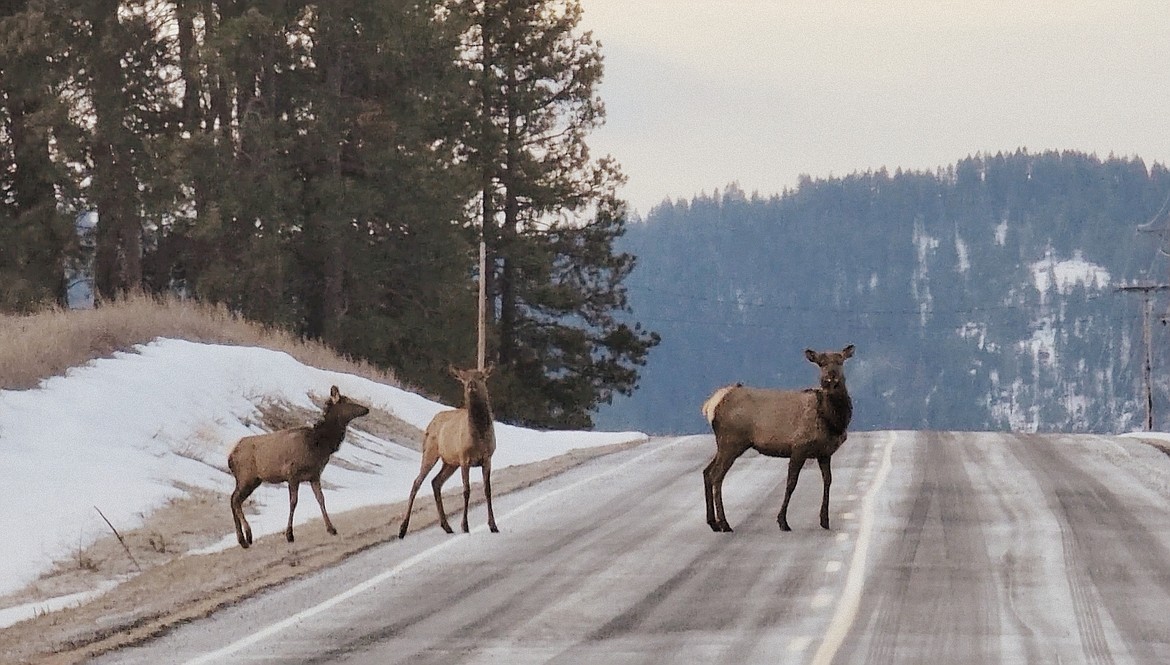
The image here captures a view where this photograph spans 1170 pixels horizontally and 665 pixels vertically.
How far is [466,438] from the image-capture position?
18297 millimetres

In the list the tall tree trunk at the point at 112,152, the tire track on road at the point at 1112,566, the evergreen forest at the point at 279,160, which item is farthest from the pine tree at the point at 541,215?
the tire track on road at the point at 1112,566

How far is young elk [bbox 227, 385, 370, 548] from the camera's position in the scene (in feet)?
60.7

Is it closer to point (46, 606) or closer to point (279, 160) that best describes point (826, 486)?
point (46, 606)

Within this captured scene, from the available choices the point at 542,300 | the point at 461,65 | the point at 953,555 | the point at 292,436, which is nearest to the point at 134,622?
the point at 292,436

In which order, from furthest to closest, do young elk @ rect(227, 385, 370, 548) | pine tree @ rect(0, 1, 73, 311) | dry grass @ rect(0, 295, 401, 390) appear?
pine tree @ rect(0, 1, 73, 311)
dry grass @ rect(0, 295, 401, 390)
young elk @ rect(227, 385, 370, 548)

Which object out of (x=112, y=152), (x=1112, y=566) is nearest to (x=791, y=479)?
(x=1112, y=566)

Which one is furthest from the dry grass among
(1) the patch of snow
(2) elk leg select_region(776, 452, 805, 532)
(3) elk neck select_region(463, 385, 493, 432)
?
(2) elk leg select_region(776, 452, 805, 532)

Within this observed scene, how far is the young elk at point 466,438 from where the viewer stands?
1784 centimetres

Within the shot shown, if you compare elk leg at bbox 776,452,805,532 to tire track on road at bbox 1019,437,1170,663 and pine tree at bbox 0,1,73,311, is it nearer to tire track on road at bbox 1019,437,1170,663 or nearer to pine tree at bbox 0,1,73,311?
tire track on road at bbox 1019,437,1170,663

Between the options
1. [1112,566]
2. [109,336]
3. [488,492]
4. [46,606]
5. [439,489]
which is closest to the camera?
[46,606]

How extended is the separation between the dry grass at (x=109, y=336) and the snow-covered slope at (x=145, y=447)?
30 cm

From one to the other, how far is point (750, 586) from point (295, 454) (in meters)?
6.06

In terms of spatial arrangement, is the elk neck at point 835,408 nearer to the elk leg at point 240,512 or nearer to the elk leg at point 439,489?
the elk leg at point 439,489

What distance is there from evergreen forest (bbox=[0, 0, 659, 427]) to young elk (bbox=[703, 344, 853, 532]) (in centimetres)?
2522
